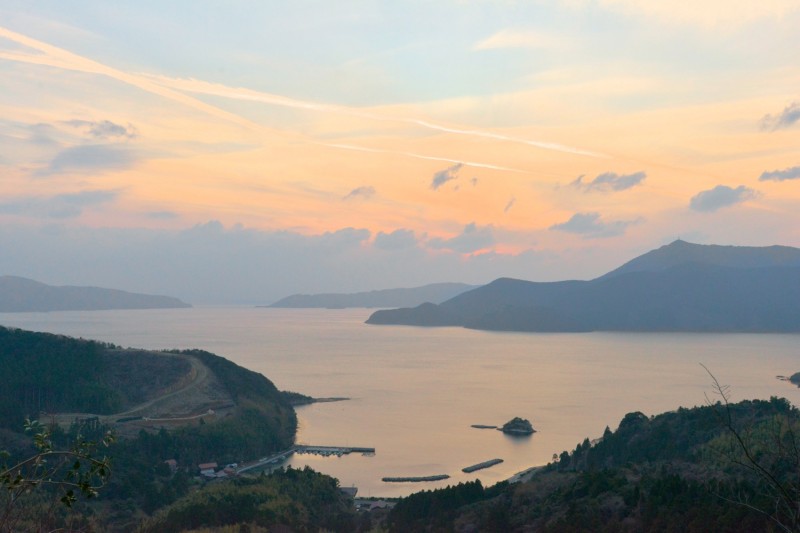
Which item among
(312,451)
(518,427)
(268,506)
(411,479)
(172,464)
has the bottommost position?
(411,479)

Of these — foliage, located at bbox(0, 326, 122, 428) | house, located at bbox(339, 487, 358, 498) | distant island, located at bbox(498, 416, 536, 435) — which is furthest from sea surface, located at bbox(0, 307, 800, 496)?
foliage, located at bbox(0, 326, 122, 428)

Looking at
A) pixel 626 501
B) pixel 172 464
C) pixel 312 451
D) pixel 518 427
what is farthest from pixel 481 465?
pixel 626 501

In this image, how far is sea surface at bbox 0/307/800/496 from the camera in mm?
73625

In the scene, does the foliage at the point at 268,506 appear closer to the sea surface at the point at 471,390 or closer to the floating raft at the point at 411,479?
the sea surface at the point at 471,390

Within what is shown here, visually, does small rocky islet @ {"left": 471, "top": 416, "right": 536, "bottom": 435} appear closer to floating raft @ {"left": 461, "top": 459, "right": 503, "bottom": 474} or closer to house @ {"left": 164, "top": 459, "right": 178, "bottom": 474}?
floating raft @ {"left": 461, "top": 459, "right": 503, "bottom": 474}

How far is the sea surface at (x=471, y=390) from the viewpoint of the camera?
242 ft

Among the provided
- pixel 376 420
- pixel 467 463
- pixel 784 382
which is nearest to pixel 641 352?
pixel 784 382

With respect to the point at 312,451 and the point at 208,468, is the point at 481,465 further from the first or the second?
the point at 208,468

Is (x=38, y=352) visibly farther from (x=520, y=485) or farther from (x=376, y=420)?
(x=520, y=485)

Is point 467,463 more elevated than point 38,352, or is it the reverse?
point 38,352

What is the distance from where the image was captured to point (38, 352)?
87.6 meters

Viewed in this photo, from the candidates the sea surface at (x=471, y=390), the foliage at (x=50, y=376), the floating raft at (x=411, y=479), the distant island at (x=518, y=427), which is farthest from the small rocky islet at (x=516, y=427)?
the foliage at (x=50, y=376)

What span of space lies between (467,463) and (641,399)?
45129 millimetres

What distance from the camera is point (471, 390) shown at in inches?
4700
